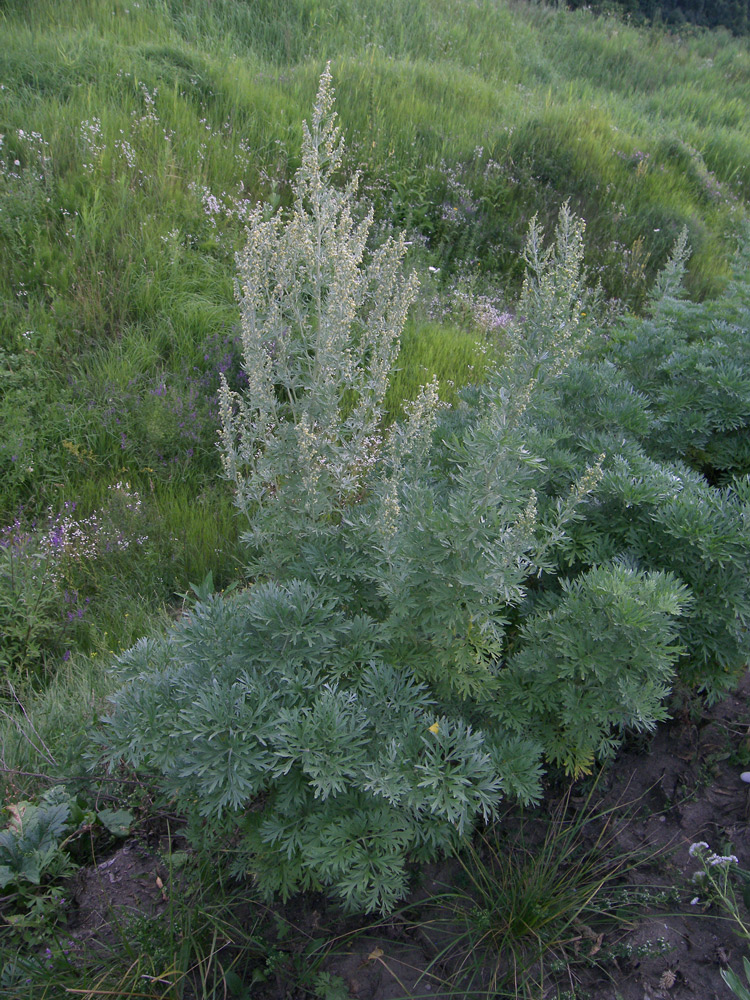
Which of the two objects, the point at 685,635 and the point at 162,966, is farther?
the point at 685,635

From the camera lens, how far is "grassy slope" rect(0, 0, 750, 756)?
13.4 ft

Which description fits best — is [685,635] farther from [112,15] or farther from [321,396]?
[112,15]

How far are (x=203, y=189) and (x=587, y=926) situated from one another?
18.0 feet

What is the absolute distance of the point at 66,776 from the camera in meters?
2.38

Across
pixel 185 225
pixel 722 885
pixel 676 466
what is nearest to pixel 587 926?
pixel 722 885

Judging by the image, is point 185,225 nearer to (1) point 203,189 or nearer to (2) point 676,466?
(1) point 203,189

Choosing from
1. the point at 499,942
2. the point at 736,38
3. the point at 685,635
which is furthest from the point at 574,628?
the point at 736,38

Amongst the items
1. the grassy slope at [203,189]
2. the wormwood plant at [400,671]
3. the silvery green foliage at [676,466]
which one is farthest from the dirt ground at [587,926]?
the grassy slope at [203,189]

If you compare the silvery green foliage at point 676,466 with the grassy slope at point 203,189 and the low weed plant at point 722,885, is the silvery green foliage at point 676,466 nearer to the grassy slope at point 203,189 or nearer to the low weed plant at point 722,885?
the low weed plant at point 722,885

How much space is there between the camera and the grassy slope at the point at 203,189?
4.09 metres

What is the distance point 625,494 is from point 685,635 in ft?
1.68

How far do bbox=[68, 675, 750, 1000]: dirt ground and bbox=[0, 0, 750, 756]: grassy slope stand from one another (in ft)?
4.49

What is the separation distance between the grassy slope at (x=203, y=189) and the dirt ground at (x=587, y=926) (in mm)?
1367

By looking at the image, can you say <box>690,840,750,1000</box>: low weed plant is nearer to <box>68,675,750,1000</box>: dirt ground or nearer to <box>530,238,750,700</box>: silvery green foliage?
<box>68,675,750,1000</box>: dirt ground
